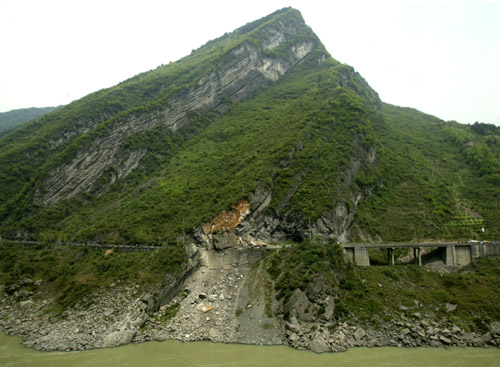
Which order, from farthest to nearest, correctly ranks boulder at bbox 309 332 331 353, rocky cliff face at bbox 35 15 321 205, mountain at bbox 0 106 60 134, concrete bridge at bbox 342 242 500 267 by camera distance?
mountain at bbox 0 106 60 134 → rocky cliff face at bbox 35 15 321 205 → concrete bridge at bbox 342 242 500 267 → boulder at bbox 309 332 331 353

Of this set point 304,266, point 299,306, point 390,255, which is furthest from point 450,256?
point 299,306

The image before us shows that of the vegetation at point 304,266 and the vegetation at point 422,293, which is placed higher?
the vegetation at point 304,266

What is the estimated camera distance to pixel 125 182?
226 ft

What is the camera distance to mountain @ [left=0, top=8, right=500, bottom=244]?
173 ft

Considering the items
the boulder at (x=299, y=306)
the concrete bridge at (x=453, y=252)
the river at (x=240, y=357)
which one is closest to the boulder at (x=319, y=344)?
the river at (x=240, y=357)

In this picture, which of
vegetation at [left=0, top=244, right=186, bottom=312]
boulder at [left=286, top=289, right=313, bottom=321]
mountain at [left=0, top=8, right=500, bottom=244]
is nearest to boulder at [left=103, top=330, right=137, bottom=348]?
vegetation at [left=0, top=244, right=186, bottom=312]

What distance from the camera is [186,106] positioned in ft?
286

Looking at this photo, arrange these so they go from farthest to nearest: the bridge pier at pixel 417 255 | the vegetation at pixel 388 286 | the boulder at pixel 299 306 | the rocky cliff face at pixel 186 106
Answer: the rocky cliff face at pixel 186 106 → the bridge pier at pixel 417 255 → the vegetation at pixel 388 286 → the boulder at pixel 299 306

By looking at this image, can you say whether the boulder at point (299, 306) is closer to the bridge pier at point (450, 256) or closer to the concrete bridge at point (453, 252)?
the concrete bridge at point (453, 252)

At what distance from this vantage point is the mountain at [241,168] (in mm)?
52594

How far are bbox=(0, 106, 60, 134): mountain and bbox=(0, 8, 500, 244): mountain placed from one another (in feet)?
256

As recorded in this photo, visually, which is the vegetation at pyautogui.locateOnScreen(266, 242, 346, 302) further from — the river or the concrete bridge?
the river

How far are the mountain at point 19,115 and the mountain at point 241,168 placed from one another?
78135mm

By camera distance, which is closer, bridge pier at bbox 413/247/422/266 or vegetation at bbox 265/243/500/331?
vegetation at bbox 265/243/500/331
